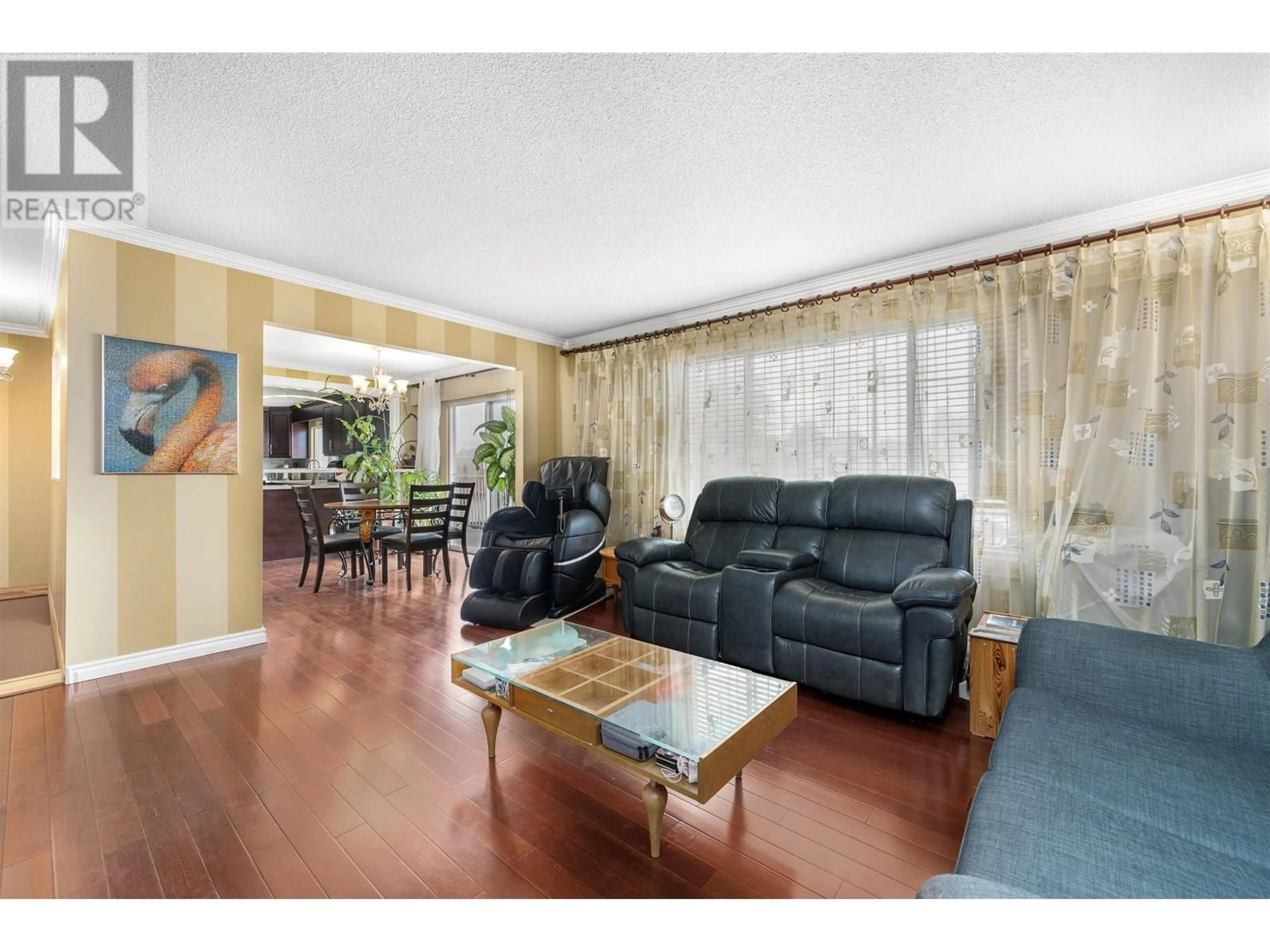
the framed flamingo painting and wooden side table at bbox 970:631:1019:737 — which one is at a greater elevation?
the framed flamingo painting

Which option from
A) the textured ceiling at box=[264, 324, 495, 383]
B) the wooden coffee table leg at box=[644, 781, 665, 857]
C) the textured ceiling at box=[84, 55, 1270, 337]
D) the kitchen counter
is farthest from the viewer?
the kitchen counter

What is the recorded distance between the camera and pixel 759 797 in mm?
1830

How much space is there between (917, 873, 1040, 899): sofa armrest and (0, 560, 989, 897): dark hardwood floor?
79 cm

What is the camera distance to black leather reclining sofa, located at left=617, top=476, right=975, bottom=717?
2332mm

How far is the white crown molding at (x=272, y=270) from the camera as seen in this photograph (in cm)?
286

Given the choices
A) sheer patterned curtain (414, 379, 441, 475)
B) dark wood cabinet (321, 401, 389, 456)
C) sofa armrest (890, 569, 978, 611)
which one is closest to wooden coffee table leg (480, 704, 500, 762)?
sofa armrest (890, 569, 978, 611)

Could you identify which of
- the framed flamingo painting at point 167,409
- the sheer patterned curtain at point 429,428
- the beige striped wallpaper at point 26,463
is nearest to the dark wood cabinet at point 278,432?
the sheer patterned curtain at point 429,428

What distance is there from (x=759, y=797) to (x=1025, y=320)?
2.80 meters

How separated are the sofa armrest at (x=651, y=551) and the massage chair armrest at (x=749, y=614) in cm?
57

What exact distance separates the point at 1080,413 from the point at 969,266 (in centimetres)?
102

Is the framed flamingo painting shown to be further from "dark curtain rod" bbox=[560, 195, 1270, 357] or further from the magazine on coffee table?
the magazine on coffee table

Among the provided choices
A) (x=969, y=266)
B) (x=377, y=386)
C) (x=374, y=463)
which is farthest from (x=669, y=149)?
(x=374, y=463)

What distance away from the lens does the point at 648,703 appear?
183cm
